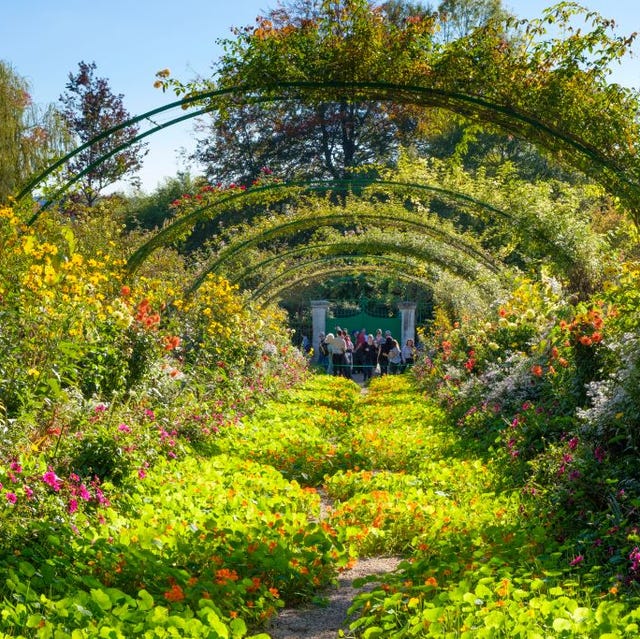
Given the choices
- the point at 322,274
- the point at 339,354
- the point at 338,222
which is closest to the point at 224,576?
the point at 338,222

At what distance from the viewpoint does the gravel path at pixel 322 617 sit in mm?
3840

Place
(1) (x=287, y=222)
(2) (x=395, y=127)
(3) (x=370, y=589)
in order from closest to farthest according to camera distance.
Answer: (3) (x=370, y=589) → (1) (x=287, y=222) → (2) (x=395, y=127)

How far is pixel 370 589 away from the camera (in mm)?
4355

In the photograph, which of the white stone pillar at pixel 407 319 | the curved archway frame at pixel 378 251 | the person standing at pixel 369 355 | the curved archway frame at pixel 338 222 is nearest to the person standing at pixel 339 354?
the person standing at pixel 369 355

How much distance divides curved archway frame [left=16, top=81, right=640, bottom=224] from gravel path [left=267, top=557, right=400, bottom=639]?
12.3ft

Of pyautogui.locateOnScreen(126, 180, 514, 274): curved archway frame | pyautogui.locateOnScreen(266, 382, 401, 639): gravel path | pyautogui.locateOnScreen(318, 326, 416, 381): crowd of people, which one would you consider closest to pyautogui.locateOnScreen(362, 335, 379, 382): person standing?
pyautogui.locateOnScreen(318, 326, 416, 381): crowd of people

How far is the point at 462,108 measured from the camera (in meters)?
7.14

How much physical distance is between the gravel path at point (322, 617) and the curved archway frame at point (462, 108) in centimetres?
373

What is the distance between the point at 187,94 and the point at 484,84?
8.06ft

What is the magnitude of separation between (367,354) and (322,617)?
19.7m

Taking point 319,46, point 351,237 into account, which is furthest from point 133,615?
point 351,237

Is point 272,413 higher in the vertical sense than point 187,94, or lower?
lower

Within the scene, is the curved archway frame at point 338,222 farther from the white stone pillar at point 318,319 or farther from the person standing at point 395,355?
the white stone pillar at point 318,319

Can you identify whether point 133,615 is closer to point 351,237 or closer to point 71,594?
point 71,594
